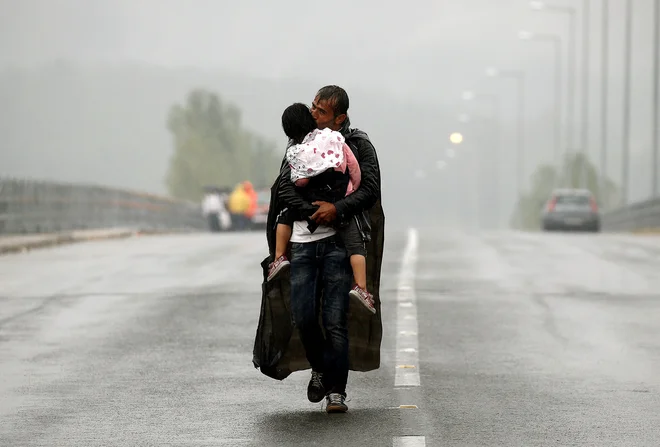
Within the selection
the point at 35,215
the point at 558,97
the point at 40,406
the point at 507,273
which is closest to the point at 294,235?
the point at 40,406

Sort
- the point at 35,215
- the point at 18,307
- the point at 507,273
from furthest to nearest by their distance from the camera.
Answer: the point at 35,215, the point at 507,273, the point at 18,307

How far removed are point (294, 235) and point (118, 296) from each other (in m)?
8.33

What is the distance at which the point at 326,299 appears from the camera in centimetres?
884

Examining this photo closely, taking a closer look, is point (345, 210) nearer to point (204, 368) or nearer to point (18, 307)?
point (204, 368)

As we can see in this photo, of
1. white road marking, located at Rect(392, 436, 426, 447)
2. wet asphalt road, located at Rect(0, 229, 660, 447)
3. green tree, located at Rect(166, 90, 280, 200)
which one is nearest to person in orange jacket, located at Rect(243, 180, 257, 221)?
wet asphalt road, located at Rect(0, 229, 660, 447)

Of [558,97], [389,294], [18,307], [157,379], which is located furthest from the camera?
[558,97]

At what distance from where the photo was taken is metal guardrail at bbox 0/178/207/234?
32375 mm

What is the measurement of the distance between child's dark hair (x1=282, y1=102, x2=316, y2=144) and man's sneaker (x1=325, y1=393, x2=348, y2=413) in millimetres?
1388

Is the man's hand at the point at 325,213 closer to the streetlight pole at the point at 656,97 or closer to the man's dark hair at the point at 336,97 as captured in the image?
the man's dark hair at the point at 336,97

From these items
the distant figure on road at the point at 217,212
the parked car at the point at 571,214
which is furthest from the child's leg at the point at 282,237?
the distant figure on road at the point at 217,212

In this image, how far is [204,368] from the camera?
11.1 m

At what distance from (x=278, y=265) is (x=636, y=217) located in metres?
Result: 50.9

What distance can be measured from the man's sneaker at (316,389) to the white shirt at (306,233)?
0.78m

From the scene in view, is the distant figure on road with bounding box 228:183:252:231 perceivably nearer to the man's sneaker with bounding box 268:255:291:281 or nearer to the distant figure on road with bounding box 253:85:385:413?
the distant figure on road with bounding box 253:85:385:413
